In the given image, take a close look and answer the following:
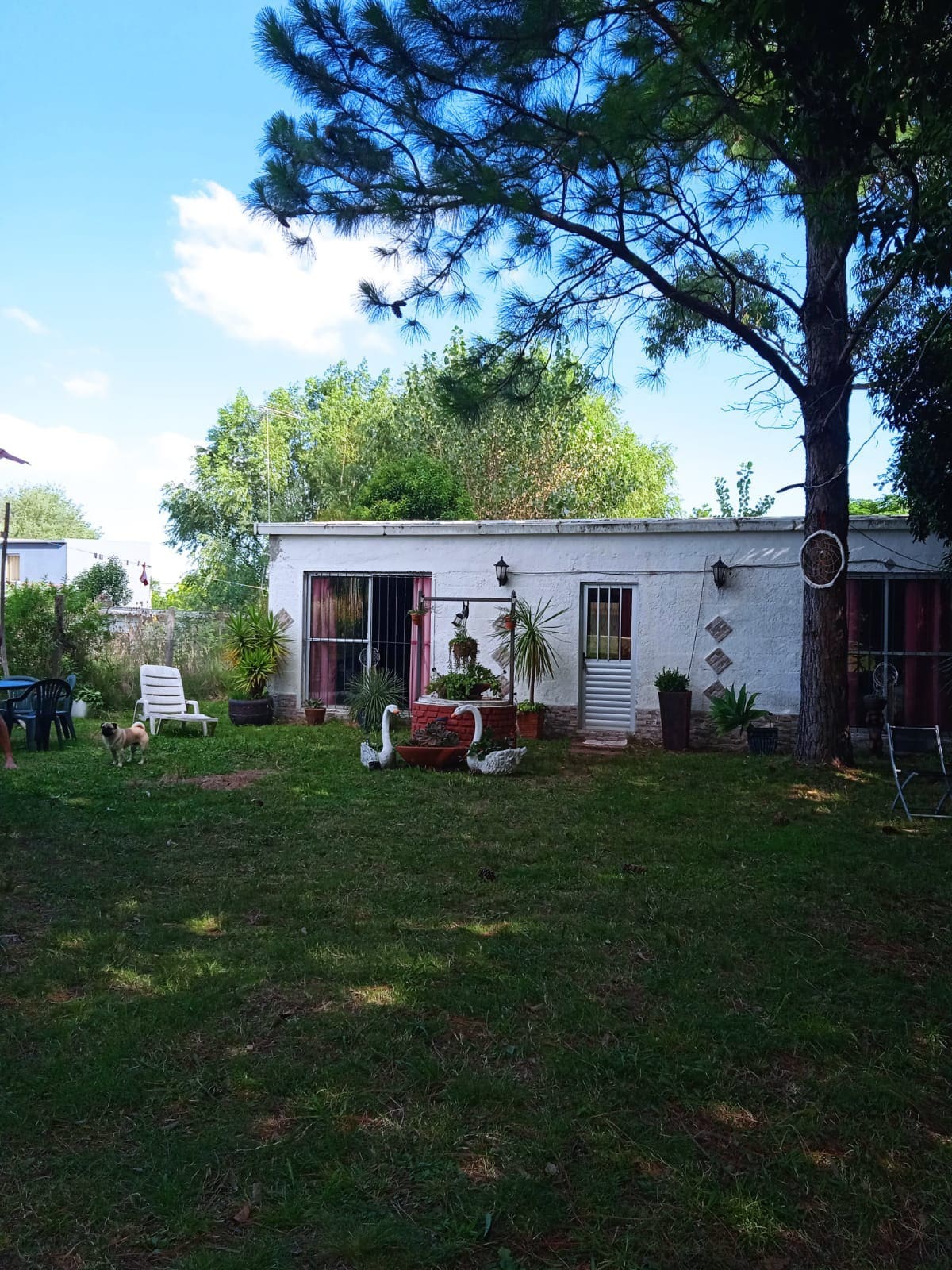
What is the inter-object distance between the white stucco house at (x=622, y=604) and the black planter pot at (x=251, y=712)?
368mm

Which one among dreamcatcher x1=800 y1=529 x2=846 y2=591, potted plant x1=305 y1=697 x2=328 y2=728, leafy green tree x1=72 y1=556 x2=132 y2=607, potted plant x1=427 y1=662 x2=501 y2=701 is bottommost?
potted plant x1=305 y1=697 x2=328 y2=728

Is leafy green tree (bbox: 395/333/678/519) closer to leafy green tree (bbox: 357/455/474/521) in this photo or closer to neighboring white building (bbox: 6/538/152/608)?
leafy green tree (bbox: 357/455/474/521)

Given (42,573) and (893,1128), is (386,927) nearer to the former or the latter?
(893,1128)

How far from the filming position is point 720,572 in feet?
36.8

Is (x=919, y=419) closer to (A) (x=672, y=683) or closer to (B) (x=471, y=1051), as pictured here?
(A) (x=672, y=683)

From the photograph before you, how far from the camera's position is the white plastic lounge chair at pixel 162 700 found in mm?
11219

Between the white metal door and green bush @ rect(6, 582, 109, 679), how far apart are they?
23.4ft

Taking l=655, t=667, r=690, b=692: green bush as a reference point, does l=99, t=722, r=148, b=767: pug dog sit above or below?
below

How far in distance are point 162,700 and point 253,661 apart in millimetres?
1597

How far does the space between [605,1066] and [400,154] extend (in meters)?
7.07

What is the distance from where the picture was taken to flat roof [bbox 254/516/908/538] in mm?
10875

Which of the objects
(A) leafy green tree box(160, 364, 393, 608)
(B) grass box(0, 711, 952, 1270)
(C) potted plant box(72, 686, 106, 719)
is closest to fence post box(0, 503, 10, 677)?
(C) potted plant box(72, 686, 106, 719)

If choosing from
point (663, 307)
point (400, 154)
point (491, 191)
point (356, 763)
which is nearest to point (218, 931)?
point (356, 763)

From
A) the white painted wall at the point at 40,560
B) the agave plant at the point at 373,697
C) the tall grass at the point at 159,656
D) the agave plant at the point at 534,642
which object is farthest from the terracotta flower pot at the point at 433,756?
the white painted wall at the point at 40,560
